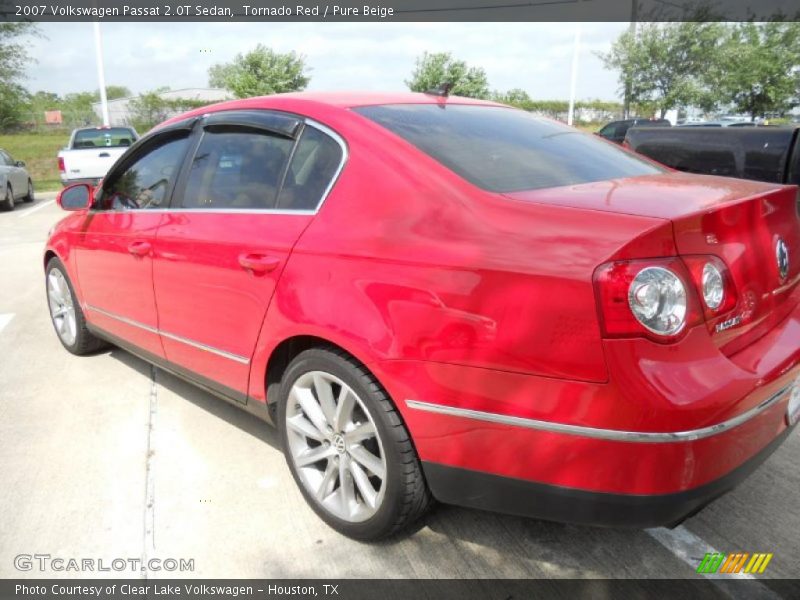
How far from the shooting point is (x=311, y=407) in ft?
8.39

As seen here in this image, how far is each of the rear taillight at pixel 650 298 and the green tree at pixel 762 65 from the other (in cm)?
3167

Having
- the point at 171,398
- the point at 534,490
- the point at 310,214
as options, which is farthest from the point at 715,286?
the point at 171,398

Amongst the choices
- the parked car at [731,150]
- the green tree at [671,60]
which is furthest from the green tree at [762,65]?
the parked car at [731,150]

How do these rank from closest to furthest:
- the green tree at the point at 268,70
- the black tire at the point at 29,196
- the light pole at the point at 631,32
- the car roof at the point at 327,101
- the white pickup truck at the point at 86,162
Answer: the car roof at the point at 327,101 < the white pickup truck at the point at 86,162 < the black tire at the point at 29,196 < the light pole at the point at 631,32 < the green tree at the point at 268,70

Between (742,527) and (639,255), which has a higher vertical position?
(639,255)

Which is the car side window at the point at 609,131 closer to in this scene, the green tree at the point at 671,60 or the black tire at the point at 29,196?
the green tree at the point at 671,60

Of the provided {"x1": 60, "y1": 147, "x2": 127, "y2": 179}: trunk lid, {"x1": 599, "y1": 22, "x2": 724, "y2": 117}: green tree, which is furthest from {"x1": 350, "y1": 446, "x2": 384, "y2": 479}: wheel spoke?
{"x1": 599, "y1": 22, "x2": 724, "y2": 117}: green tree

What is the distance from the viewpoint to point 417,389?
2.09m

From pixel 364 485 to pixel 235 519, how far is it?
2.21 ft

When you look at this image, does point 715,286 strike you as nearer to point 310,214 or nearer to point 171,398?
point 310,214

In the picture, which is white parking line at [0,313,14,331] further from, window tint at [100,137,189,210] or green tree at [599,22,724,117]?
green tree at [599,22,724,117]

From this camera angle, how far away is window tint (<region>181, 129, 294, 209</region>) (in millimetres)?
2799

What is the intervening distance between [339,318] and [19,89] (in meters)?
34.4

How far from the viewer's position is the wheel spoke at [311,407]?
253 centimetres
